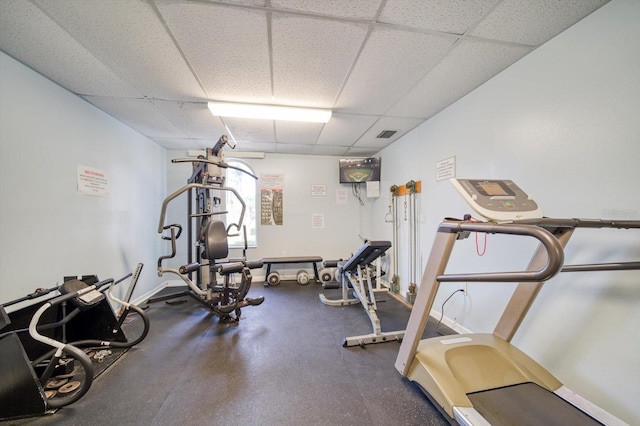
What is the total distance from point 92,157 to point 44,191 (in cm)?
67

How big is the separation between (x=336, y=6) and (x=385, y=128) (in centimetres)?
198

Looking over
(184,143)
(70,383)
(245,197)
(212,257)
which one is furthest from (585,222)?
(184,143)

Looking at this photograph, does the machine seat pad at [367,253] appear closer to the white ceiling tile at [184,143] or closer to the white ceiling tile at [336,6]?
the white ceiling tile at [336,6]

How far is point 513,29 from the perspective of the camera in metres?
1.38

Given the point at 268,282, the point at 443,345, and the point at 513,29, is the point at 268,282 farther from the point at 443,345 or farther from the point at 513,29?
the point at 513,29

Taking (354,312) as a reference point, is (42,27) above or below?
above

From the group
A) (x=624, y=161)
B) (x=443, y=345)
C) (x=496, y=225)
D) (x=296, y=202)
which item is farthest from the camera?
(x=296, y=202)

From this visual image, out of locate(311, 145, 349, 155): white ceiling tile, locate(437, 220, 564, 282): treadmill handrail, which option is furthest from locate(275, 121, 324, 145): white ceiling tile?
locate(437, 220, 564, 282): treadmill handrail

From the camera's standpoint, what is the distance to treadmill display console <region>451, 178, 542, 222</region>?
1.08 metres

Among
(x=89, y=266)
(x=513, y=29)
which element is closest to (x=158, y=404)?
(x=89, y=266)

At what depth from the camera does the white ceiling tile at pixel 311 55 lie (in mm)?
1361

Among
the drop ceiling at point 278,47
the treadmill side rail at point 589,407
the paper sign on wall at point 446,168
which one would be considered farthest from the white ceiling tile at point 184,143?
the treadmill side rail at point 589,407

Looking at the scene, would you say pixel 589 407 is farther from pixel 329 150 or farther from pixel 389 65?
pixel 329 150

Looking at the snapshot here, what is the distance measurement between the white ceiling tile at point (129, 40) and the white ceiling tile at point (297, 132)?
111 cm
